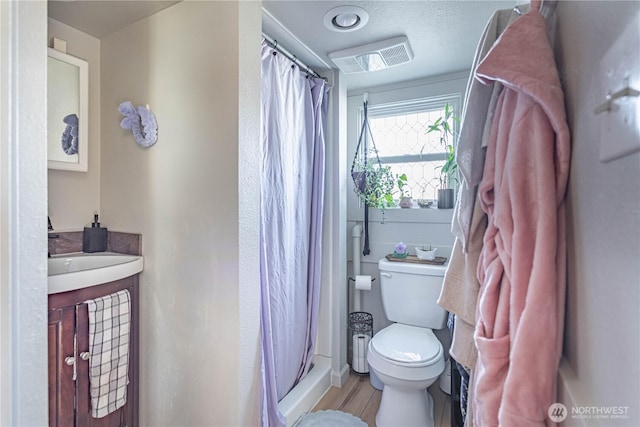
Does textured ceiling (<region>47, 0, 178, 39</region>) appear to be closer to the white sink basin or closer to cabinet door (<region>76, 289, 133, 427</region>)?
the white sink basin

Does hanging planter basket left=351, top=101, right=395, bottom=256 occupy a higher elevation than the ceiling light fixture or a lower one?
lower

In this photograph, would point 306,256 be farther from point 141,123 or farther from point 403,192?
point 141,123

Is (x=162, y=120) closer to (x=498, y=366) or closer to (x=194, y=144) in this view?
(x=194, y=144)

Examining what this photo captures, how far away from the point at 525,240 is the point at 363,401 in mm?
1705

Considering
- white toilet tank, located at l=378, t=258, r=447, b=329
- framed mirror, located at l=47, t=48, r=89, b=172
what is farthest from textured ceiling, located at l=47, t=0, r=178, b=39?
white toilet tank, located at l=378, t=258, r=447, b=329

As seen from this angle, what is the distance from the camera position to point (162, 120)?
1.37 meters

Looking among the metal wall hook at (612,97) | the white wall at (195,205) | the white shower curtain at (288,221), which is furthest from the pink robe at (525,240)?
the white shower curtain at (288,221)

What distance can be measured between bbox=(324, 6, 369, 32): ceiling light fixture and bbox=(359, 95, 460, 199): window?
32.7 inches

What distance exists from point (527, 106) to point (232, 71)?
3.34ft

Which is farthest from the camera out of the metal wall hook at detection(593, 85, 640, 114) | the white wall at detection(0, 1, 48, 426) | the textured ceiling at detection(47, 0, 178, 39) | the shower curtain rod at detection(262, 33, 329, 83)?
the shower curtain rod at detection(262, 33, 329, 83)

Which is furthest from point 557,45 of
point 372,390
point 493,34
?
point 372,390

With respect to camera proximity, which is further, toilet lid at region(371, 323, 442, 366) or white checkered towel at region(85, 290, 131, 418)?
toilet lid at region(371, 323, 442, 366)

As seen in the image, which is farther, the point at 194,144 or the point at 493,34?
the point at 194,144

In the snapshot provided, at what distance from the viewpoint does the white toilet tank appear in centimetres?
183
